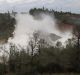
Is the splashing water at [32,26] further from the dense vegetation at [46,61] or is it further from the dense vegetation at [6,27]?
the dense vegetation at [46,61]

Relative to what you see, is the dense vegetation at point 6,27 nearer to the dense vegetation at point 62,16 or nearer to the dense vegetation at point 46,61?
the dense vegetation at point 62,16

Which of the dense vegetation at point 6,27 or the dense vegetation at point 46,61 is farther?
the dense vegetation at point 6,27

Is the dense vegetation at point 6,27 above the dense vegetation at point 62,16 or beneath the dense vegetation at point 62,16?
beneath

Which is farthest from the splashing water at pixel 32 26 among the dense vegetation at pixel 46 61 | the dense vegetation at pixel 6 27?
the dense vegetation at pixel 46 61

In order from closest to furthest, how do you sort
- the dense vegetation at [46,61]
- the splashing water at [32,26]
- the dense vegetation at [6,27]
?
the dense vegetation at [46,61] → the dense vegetation at [6,27] → the splashing water at [32,26]

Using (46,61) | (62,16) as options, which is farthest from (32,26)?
(46,61)

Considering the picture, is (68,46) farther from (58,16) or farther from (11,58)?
(58,16)

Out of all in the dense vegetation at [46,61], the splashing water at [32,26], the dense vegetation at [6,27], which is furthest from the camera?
the splashing water at [32,26]

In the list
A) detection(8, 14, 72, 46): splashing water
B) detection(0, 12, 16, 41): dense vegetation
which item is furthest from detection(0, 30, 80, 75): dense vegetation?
detection(0, 12, 16, 41): dense vegetation

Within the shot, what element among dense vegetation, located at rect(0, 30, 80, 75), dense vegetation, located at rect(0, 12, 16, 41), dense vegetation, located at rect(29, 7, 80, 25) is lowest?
dense vegetation, located at rect(0, 30, 80, 75)

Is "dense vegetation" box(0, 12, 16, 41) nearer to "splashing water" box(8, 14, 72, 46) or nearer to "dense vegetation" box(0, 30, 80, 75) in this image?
"splashing water" box(8, 14, 72, 46)

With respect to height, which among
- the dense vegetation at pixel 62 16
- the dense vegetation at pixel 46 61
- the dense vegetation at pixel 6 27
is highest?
the dense vegetation at pixel 62 16
